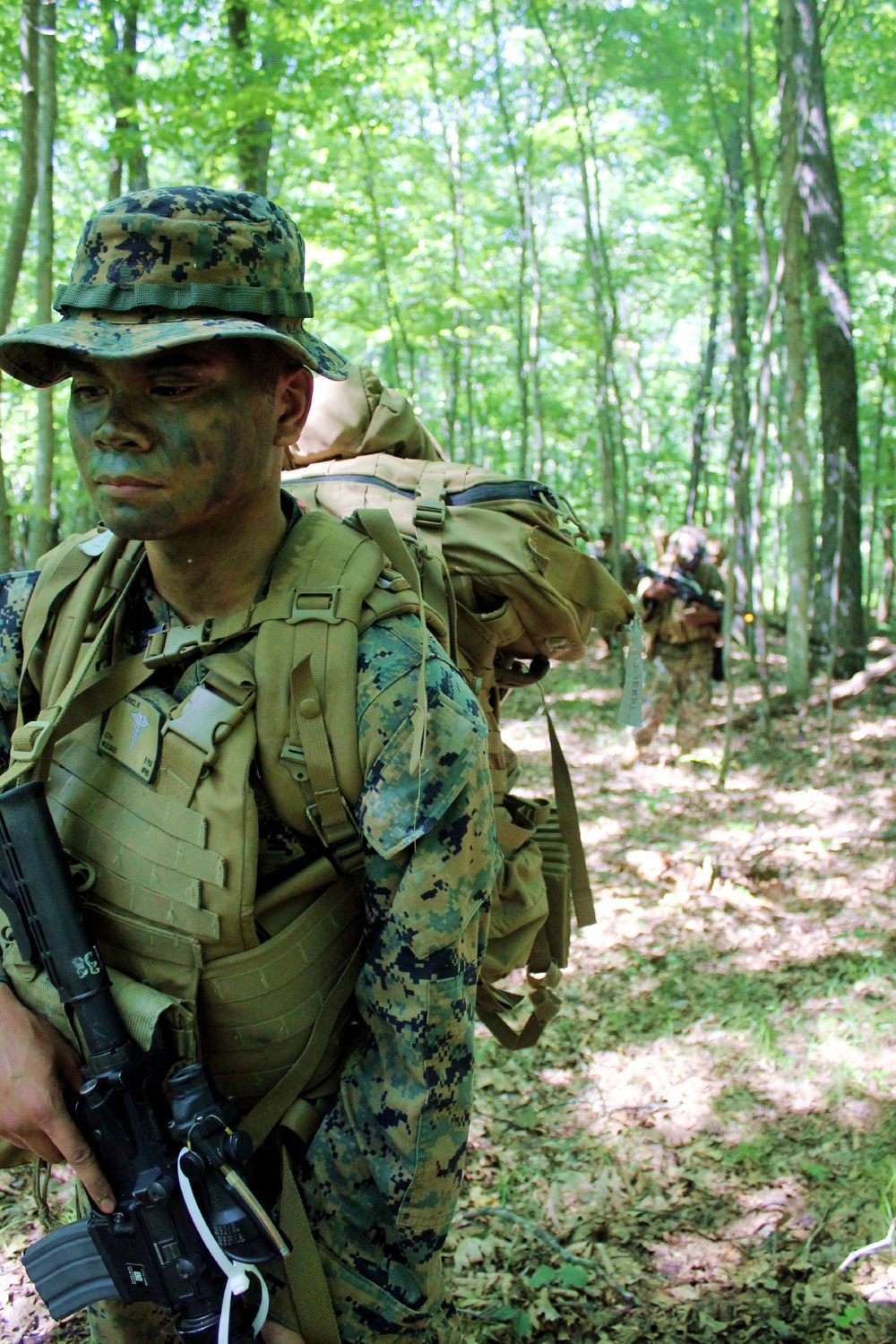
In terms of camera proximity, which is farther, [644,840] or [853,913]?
[644,840]

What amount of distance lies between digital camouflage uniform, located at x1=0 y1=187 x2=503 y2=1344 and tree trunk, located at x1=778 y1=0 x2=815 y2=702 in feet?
25.4

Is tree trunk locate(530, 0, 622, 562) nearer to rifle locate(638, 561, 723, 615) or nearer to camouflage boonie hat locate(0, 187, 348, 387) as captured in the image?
rifle locate(638, 561, 723, 615)

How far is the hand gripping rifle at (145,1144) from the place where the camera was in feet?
4.23

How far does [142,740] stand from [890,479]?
1485cm

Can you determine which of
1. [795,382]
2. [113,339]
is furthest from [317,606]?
[795,382]

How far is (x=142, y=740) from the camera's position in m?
1.43

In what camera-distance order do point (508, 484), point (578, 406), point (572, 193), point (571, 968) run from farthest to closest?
point (578, 406)
point (572, 193)
point (571, 968)
point (508, 484)

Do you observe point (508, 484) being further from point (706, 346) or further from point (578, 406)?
point (578, 406)

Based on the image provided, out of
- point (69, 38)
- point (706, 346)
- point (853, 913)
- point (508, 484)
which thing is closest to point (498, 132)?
point (706, 346)

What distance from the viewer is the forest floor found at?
2912 mm

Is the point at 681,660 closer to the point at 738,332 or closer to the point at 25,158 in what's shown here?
the point at 738,332

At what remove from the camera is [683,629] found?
394 inches

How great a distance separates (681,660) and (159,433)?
9421 millimetres

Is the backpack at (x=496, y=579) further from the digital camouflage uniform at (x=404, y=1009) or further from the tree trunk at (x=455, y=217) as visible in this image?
the tree trunk at (x=455, y=217)
